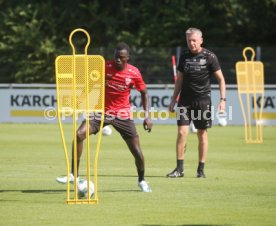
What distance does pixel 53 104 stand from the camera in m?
34.0

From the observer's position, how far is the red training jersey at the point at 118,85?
1329 centimetres

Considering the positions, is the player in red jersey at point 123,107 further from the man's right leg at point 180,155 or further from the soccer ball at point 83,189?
the man's right leg at point 180,155

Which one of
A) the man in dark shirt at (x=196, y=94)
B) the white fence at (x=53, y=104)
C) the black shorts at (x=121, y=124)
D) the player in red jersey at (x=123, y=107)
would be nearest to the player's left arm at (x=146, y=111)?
the player in red jersey at (x=123, y=107)

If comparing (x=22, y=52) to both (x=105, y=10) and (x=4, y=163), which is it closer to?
(x=105, y=10)

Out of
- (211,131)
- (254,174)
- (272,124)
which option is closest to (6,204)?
(254,174)

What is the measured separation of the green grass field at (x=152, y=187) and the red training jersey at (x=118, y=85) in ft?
3.97

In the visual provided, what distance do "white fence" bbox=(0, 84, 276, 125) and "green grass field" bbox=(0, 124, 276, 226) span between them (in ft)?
28.8

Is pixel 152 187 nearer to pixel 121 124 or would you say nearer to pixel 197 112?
pixel 121 124

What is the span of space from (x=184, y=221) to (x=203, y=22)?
31.3m

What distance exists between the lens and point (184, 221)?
33.7ft

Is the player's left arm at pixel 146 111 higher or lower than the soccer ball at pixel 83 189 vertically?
higher

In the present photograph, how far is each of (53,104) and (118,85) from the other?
20914mm

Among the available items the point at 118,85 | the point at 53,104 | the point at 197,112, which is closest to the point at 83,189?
the point at 118,85

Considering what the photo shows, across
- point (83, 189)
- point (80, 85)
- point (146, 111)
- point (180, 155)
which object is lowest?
point (83, 189)
